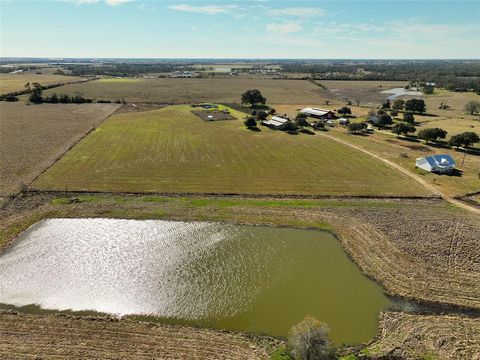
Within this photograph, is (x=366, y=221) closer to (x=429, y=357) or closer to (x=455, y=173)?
(x=429, y=357)

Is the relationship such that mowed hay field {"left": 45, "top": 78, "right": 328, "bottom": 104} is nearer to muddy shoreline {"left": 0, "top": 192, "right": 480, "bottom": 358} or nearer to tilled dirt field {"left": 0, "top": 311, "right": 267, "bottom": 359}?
muddy shoreline {"left": 0, "top": 192, "right": 480, "bottom": 358}

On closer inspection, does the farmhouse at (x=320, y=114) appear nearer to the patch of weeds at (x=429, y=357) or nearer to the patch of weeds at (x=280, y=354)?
the patch of weeds at (x=429, y=357)

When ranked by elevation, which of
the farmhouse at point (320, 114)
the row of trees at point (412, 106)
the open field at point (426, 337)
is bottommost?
the open field at point (426, 337)

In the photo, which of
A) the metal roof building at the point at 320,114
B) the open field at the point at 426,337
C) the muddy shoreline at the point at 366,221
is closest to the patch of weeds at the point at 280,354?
the open field at the point at 426,337

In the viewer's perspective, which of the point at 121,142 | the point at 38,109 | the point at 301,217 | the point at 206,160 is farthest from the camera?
the point at 38,109

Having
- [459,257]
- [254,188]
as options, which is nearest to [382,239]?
[459,257]

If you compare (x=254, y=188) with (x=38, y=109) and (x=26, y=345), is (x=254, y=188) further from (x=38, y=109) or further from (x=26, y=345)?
(x=38, y=109)
